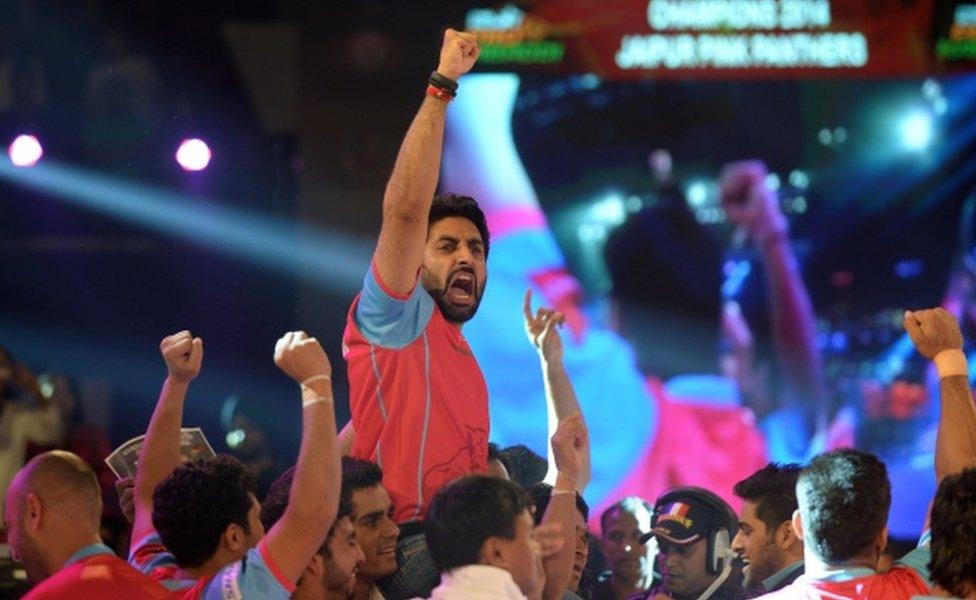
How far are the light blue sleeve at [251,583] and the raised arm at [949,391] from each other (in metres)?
1.67

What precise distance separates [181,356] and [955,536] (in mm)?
2102

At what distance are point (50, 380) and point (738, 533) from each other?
6.45 m

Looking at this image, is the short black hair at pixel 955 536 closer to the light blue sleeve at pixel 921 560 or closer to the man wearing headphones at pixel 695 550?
the light blue sleeve at pixel 921 560

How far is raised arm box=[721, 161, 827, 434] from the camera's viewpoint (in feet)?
33.5

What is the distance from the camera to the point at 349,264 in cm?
1073

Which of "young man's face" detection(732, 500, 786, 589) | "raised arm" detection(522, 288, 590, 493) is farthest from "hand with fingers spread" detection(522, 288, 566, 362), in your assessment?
"young man's face" detection(732, 500, 786, 589)

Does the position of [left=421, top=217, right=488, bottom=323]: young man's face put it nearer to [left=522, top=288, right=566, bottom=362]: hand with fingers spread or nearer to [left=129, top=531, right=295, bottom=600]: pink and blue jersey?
[left=522, top=288, right=566, bottom=362]: hand with fingers spread

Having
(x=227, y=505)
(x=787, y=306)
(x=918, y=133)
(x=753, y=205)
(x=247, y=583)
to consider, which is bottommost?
(x=247, y=583)

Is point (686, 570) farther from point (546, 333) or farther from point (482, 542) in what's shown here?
point (482, 542)

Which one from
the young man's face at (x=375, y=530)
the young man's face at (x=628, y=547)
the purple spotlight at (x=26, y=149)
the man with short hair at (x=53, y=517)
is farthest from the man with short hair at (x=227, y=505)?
the purple spotlight at (x=26, y=149)

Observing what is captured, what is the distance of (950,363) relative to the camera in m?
4.26

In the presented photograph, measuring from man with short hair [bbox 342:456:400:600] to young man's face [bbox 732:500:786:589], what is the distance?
103 centimetres

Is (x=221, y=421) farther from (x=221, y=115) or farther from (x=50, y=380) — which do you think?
(x=221, y=115)

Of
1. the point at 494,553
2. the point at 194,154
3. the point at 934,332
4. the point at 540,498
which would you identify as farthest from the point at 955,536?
the point at 194,154
